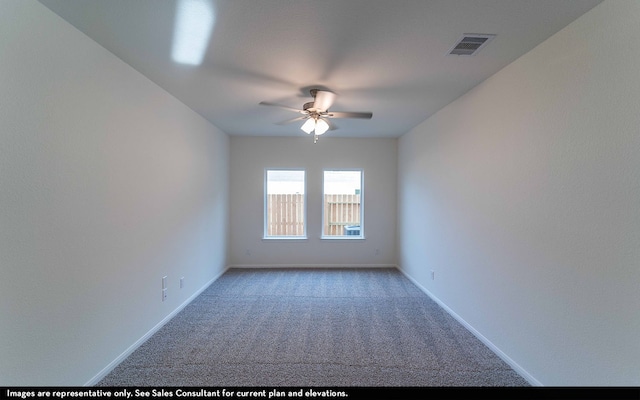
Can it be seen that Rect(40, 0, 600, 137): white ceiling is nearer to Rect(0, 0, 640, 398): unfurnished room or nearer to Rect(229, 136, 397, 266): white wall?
Rect(0, 0, 640, 398): unfurnished room

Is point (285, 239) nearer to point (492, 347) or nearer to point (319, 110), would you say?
point (319, 110)

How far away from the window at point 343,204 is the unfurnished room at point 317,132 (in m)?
1.73

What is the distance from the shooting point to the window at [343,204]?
5.18 meters

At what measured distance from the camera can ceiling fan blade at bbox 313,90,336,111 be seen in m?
2.54

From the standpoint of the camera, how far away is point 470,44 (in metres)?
1.87

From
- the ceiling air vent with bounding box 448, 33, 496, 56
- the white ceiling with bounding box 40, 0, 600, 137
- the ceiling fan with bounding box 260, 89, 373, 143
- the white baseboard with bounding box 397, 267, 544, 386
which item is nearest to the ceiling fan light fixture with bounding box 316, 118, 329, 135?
the ceiling fan with bounding box 260, 89, 373, 143

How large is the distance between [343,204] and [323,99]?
286 centimetres

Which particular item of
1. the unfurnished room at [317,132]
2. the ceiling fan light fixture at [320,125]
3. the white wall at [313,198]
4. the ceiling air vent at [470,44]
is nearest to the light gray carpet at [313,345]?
the unfurnished room at [317,132]

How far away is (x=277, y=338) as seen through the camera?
257 centimetres

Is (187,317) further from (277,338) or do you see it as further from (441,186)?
(441,186)

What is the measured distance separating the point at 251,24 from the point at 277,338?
2.63 meters

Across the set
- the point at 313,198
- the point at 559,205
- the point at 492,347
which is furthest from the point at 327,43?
the point at 313,198

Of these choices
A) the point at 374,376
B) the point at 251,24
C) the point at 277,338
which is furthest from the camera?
the point at 277,338

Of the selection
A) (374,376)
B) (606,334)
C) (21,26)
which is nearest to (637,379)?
(606,334)
